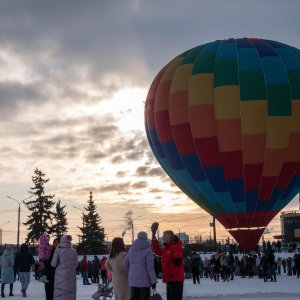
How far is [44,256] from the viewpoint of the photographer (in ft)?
42.9

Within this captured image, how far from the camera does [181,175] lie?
29.9 m

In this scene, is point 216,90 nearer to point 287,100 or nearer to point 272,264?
point 287,100

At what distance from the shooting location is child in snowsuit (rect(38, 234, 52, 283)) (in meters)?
12.6

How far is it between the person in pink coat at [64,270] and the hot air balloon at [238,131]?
684 inches

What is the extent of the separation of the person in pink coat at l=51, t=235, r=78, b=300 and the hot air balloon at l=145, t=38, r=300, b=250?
17.4 metres

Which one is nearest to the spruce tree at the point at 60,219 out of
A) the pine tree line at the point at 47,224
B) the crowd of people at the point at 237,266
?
the pine tree line at the point at 47,224

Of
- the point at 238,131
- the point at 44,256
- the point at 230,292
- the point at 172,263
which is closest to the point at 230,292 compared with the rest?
the point at 230,292

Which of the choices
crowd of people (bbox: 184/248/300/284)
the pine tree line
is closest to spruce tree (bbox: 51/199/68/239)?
the pine tree line

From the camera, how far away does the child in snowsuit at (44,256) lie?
12609 mm

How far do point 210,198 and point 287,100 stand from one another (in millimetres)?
5821

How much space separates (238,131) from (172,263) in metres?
18.4

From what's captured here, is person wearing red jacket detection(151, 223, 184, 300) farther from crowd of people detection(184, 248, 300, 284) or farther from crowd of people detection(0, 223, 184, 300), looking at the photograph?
crowd of people detection(184, 248, 300, 284)

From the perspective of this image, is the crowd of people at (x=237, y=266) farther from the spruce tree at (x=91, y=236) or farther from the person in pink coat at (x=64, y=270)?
the spruce tree at (x=91, y=236)

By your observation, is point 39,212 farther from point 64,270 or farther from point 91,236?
point 64,270
